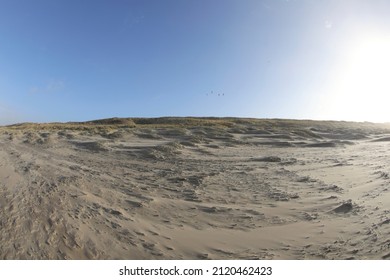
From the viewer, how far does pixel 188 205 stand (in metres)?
9.85

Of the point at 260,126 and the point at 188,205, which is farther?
the point at 260,126

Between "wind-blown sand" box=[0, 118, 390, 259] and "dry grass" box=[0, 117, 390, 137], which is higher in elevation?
"dry grass" box=[0, 117, 390, 137]

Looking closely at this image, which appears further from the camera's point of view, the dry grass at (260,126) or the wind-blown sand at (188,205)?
the dry grass at (260,126)

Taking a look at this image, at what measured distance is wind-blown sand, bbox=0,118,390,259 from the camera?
22.7 feet

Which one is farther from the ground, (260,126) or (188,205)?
(260,126)

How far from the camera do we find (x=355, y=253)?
6.46 meters

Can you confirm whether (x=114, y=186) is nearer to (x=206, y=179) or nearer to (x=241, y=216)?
(x=206, y=179)

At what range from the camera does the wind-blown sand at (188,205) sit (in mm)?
6910

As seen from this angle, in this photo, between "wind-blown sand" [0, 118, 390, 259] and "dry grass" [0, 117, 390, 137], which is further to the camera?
"dry grass" [0, 117, 390, 137]

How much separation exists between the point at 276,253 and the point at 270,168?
8.86 meters

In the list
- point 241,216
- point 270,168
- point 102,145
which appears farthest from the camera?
point 102,145

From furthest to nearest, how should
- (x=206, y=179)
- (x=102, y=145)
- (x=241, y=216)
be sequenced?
(x=102, y=145) → (x=206, y=179) → (x=241, y=216)

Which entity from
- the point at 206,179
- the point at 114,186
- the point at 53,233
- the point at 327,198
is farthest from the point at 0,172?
the point at 327,198

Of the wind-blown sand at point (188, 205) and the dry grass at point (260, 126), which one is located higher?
the dry grass at point (260, 126)
